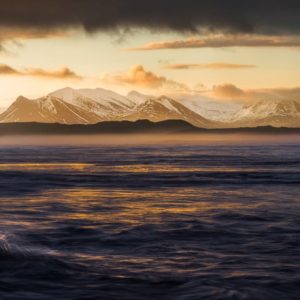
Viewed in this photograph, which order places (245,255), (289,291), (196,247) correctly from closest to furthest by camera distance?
1. (289,291)
2. (245,255)
3. (196,247)

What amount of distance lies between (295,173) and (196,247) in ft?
161

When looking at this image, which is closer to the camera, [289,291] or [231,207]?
[289,291]

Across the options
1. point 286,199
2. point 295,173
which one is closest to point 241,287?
point 286,199

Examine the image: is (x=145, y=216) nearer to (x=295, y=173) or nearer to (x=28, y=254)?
(x=28, y=254)

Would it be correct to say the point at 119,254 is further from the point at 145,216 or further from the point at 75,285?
the point at 145,216

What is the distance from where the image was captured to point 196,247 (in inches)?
1034

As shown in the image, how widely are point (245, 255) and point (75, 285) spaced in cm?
692

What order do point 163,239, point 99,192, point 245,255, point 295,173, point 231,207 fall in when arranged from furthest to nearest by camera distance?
point 295,173, point 99,192, point 231,207, point 163,239, point 245,255

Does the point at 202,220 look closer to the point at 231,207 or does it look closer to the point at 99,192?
the point at 231,207

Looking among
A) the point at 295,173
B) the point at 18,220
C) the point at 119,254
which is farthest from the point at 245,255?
the point at 295,173

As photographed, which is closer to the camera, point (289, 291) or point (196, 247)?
point (289, 291)

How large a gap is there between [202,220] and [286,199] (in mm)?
12527

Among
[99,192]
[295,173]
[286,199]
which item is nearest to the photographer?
[286,199]

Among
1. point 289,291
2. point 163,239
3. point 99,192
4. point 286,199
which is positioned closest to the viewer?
point 289,291
